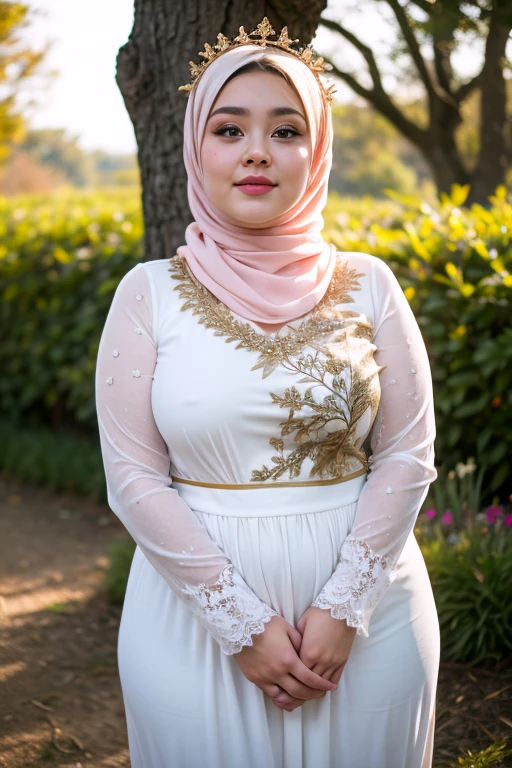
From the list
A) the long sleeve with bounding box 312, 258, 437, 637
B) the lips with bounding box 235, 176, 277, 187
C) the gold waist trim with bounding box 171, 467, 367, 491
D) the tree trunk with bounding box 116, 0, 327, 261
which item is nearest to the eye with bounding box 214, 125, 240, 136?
the lips with bounding box 235, 176, 277, 187

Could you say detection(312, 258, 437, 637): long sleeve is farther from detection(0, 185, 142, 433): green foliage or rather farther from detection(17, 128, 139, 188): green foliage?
detection(17, 128, 139, 188): green foliage

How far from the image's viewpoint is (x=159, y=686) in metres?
1.77

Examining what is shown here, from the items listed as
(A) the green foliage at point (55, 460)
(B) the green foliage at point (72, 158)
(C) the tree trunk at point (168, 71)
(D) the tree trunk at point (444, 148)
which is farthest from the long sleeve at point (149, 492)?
(B) the green foliage at point (72, 158)

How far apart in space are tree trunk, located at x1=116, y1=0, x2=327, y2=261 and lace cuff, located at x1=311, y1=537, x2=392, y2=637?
164cm

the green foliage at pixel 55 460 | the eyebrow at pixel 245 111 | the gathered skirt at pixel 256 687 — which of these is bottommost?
the green foliage at pixel 55 460

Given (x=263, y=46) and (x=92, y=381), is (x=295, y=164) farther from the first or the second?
(x=92, y=381)

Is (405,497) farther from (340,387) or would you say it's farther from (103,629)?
(103,629)

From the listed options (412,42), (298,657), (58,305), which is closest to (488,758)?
(298,657)

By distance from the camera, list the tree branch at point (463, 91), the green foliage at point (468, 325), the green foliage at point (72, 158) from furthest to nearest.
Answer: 1. the green foliage at point (72, 158)
2. the tree branch at point (463, 91)
3. the green foliage at point (468, 325)

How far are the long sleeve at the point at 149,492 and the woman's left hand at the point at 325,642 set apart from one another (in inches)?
3.6

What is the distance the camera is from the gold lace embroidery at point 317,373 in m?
1.75

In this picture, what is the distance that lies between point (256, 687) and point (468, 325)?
94.3 inches

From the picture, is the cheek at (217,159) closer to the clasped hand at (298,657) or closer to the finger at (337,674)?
the clasped hand at (298,657)

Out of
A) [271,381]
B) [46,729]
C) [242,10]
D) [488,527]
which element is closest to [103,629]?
[46,729]
